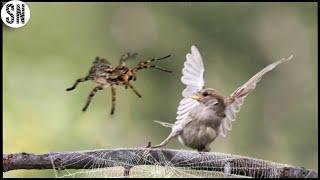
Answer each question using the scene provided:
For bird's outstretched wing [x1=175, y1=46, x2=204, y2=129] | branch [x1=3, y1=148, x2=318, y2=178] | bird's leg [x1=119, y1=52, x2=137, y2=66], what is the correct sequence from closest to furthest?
branch [x1=3, y1=148, x2=318, y2=178], bird's outstretched wing [x1=175, y1=46, x2=204, y2=129], bird's leg [x1=119, y1=52, x2=137, y2=66]

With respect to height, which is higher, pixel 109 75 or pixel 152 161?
pixel 109 75

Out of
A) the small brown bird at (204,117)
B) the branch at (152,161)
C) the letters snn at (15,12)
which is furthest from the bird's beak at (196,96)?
the letters snn at (15,12)

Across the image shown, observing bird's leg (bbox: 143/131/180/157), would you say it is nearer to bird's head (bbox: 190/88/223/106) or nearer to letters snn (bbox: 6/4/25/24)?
bird's head (bbox: 190/88/223/106)

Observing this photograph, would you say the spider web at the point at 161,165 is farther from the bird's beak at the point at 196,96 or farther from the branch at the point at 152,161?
the bird's beak at the point at 196,96

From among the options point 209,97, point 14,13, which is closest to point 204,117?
point 209,97

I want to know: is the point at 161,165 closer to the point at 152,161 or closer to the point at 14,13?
the point at 152,161

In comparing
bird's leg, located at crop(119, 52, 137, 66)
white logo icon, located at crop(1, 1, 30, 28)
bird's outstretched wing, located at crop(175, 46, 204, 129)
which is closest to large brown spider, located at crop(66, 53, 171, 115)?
bird's leg, located at crop(119, 52, 137, 66)
